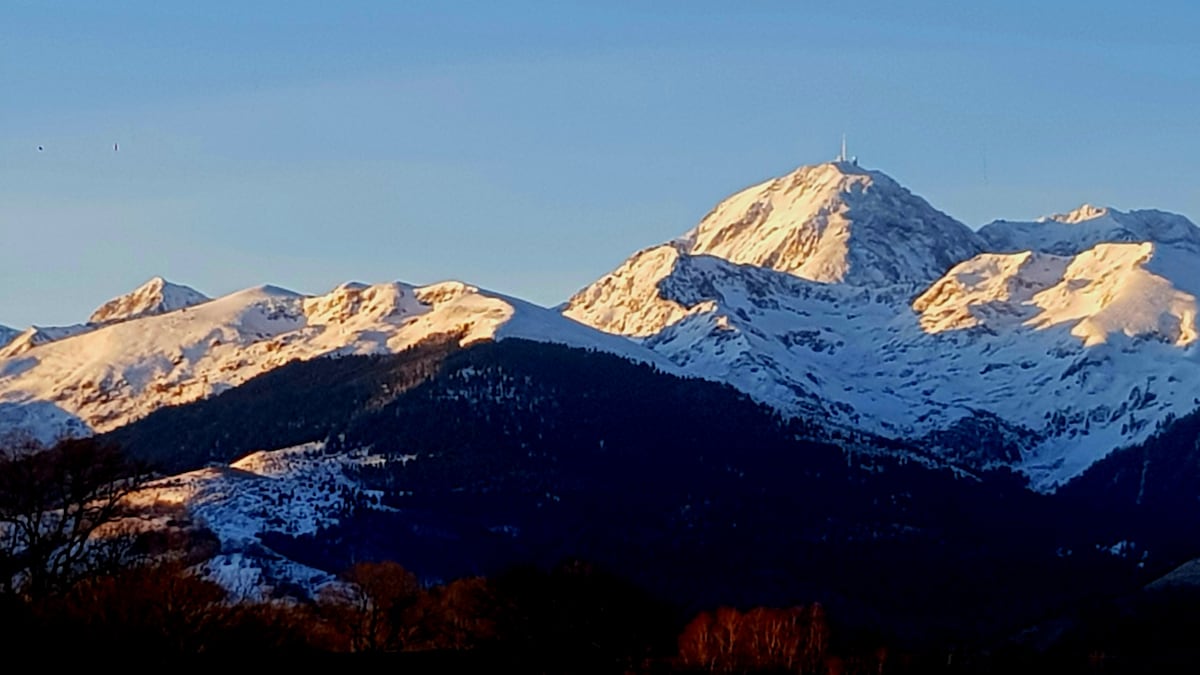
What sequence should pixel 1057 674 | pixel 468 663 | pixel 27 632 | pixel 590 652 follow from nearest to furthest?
1. pixel 27 632
2. pixel 468 663
3. pixel 590 652
4. pixel 1057 674

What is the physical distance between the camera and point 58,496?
289ft

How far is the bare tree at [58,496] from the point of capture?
8525 centimetres

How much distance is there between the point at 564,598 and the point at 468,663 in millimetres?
32812

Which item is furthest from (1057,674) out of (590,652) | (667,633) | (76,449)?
(76,449)

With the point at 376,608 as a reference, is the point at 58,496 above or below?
above

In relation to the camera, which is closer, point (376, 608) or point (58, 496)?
point (58, 496)

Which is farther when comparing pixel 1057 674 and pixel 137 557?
pixel 1057 674

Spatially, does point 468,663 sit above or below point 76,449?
below

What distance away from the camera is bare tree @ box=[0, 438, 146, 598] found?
85.2 meters

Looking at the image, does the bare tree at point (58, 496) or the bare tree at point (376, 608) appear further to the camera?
the bare tree at point (376, 608)

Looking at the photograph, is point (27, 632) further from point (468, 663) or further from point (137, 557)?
point (468, 663)

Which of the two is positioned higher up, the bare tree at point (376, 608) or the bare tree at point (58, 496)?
the bare tree at point (58, 496)

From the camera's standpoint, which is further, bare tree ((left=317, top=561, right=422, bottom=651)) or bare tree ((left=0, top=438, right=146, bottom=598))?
bare tree ((left=317, top=561, right=422, bottom=651))

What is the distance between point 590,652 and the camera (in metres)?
128
